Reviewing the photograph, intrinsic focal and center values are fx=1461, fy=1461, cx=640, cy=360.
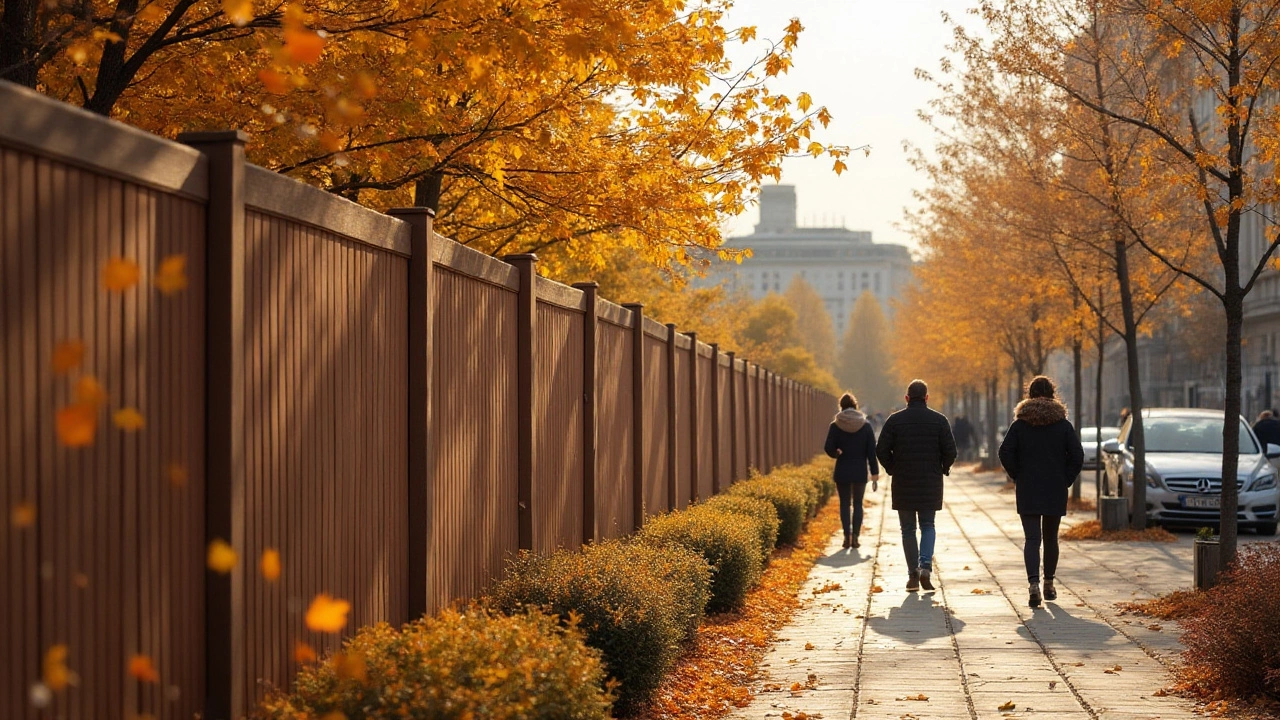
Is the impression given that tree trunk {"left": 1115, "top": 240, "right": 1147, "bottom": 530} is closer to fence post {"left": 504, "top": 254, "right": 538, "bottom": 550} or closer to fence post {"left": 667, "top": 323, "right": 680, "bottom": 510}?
fence post {"left": 667, "top": 323, "right": 680, "bottom": 510}

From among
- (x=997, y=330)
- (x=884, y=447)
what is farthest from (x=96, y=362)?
(x=997, y=330)

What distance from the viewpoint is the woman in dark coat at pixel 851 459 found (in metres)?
16.7

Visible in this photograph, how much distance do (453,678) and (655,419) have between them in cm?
817

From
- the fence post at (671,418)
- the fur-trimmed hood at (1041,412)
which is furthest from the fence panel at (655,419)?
the fur-trimmed hood at (1041,412)

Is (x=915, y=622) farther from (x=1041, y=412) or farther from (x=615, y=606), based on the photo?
(x=615, y=606)

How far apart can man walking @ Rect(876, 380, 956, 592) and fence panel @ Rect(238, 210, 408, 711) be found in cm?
725

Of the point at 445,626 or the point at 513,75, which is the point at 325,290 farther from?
the point at 513,75

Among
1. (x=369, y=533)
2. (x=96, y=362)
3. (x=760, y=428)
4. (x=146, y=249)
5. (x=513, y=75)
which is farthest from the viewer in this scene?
(x=760, y=428)

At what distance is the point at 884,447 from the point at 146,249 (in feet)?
31.4

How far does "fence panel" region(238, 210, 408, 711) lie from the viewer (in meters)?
4.53

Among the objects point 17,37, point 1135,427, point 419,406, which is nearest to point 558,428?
point 419,406

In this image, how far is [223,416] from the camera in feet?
13.7

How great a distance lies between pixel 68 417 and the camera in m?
2.25

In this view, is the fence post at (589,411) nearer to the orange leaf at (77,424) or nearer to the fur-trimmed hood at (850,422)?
the fur-trimmed hood at (850,422)
